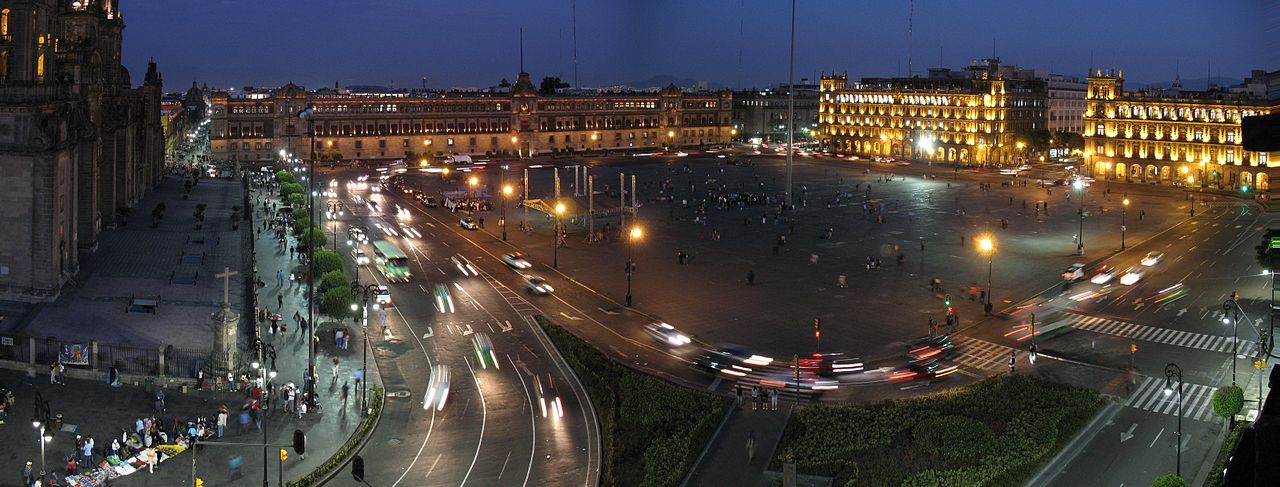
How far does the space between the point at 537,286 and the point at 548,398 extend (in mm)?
19520

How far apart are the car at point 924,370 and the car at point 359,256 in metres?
37.0

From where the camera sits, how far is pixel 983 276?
60.4 metres

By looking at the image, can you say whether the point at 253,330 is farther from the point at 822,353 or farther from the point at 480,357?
the point at 822,353

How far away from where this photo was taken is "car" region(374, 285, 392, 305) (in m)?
51.5

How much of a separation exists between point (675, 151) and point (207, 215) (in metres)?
107

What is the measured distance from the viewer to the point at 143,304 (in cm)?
4397

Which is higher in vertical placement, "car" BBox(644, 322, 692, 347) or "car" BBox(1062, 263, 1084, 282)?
"car" BBox(1062, 263, 1084, 282)

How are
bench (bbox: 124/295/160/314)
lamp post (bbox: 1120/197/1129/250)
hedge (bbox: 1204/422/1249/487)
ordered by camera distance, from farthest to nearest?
lamp post (bbox: 1120/197/1129/250)
bench (bbox: 124/295/160/314)
hedge (bbox: 1204/422/1249/487)

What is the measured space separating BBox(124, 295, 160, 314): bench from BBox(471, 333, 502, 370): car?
45.3 feet

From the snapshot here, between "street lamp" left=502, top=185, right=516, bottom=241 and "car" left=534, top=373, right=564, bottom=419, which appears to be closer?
"car" left=534, top=373, right=564, bottom=419

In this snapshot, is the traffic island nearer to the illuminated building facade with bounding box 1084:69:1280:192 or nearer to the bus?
the bus

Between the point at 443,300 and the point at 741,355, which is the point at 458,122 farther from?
the point at 741,355

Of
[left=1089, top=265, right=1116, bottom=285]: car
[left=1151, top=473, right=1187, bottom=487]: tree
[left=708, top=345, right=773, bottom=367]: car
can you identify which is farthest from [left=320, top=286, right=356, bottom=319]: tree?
[left=1089, top=265, right=1116, bottom=285]: car

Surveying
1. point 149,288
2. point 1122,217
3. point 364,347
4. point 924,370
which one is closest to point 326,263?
point 149,288
